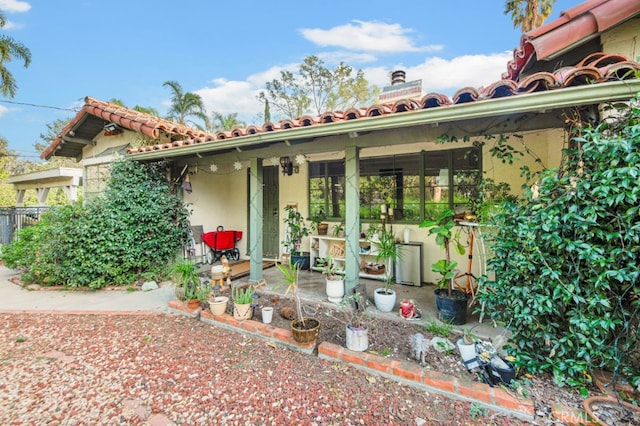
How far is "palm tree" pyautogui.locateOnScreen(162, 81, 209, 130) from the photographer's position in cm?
1770

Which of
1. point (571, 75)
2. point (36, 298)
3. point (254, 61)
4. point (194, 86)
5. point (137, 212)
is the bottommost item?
point (36, 298)

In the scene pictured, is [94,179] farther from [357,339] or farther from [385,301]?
[357,339]

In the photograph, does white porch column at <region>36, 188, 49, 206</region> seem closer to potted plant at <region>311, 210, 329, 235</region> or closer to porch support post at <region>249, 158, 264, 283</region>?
porch support post at <region>249, 158, 264, 283</region>

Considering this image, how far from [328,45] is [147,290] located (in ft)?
56.8

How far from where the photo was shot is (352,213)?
4172 mm

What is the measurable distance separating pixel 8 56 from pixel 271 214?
15.6 metres

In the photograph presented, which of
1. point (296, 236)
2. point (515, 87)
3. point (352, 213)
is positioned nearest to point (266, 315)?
point (352, 213)

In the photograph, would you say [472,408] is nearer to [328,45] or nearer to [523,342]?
[523,342]

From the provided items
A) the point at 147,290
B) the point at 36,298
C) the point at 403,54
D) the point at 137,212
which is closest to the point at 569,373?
the point at 147,290

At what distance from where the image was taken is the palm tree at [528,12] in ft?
35.0

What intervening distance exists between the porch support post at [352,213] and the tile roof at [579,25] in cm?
226

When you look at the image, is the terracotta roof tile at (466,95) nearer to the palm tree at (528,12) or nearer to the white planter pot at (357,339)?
the white planter pot at (357,339)

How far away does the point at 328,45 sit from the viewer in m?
17.8

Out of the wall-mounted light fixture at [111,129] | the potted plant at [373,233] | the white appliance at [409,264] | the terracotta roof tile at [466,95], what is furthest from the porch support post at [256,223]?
the wall-mounted light fixture at [111,129]
